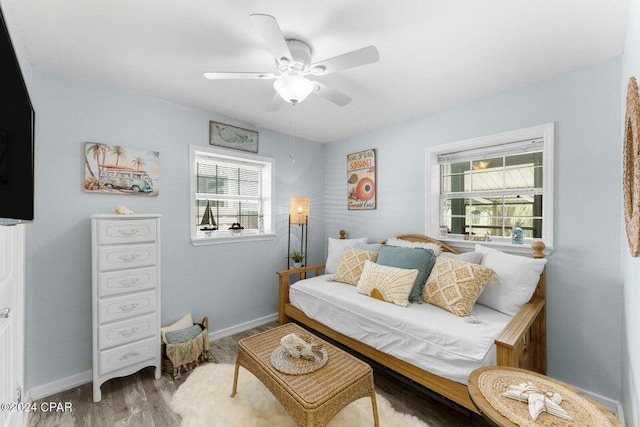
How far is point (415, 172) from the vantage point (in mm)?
3080

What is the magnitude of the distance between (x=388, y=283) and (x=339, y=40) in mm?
1841

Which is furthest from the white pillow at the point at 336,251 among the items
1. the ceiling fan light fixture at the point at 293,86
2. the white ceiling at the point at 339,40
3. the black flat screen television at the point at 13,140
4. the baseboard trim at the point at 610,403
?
the black flat screen television at the point at 13,140

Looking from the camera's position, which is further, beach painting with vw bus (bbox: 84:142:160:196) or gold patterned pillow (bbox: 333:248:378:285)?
gold patterned pillow (bbox: 333:248:378:285)

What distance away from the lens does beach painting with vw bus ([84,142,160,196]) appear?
2.25 meters

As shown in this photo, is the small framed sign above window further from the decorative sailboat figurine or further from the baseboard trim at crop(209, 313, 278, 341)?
the baseboard trim at crop(209, 313, 278, 341)

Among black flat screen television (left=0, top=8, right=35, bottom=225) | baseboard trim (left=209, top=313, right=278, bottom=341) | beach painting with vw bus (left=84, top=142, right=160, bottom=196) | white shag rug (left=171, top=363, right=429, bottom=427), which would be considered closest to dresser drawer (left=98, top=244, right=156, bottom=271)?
beach painting with vw bus (left=84, top=142, right=160, bottom=196)

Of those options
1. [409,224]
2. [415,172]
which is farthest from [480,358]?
[415,172]

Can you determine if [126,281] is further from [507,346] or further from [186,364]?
[507,346]

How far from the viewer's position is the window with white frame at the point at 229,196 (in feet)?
9.78

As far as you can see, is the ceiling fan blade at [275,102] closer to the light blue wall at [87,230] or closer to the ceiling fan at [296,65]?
the ceiling fan at [296,65]

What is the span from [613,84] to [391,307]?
222 centimetres

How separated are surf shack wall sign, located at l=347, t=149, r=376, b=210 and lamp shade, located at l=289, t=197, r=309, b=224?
0.65 meters

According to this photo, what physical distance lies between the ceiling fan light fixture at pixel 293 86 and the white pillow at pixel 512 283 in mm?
1970

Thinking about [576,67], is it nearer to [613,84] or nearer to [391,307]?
[613,84]
